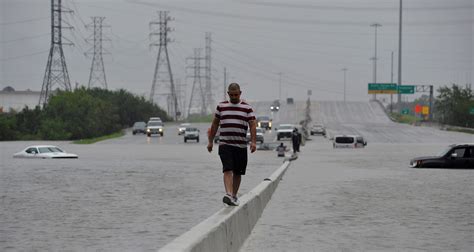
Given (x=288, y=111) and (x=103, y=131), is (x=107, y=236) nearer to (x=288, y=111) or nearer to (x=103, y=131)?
(x=103, y=131)

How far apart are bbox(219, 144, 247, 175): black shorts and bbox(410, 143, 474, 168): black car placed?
24851 mm

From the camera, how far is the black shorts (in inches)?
516

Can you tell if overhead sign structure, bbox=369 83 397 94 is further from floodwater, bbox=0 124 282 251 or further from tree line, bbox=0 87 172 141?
floodwater, bbox=0 124 282 251

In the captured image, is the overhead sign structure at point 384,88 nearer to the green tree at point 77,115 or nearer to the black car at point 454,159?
the green tree at point 77,115

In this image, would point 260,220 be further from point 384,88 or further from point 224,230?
point 384,88

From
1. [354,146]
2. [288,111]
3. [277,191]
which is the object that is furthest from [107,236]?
[288,111]

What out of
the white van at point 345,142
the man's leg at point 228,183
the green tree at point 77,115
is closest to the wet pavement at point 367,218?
the man's leg at point 228,183

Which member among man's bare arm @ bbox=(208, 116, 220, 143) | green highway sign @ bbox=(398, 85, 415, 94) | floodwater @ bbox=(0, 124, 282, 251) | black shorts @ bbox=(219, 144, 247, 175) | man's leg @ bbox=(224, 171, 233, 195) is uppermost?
green highway sign @ bbox=(398, 85, 415, 94)

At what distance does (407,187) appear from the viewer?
955 inches

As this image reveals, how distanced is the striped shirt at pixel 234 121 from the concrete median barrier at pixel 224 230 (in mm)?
912

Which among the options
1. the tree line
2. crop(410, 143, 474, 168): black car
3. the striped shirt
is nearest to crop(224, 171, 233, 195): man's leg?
the striped shirt

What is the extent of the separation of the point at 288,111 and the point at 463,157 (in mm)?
133276

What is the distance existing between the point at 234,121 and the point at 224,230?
3323 mm

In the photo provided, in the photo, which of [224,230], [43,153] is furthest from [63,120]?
[224,230]
